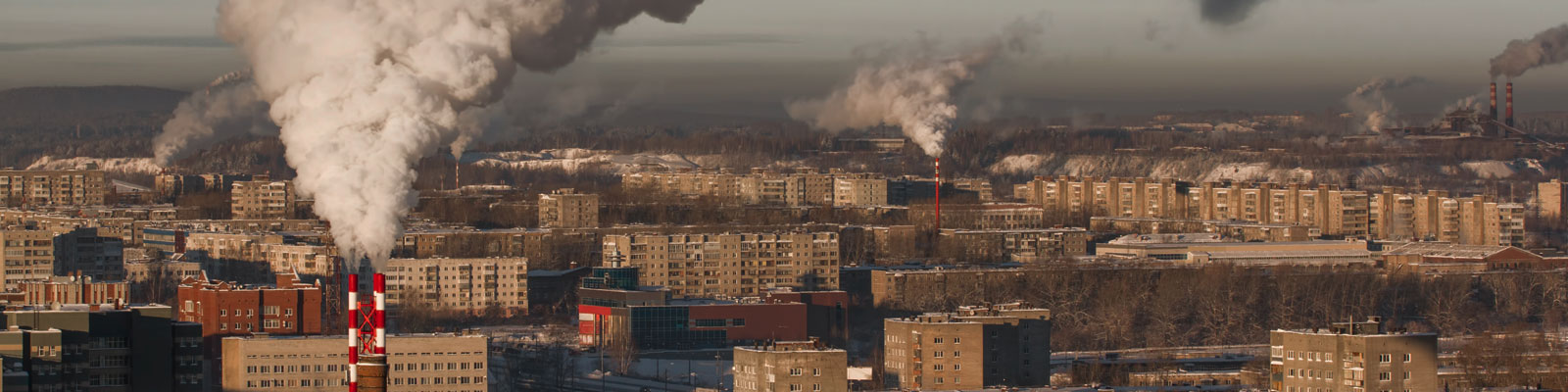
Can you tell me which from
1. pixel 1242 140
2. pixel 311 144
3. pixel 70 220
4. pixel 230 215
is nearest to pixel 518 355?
pixel 311 144

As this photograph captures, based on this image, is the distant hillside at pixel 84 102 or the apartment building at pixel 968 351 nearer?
the apartment building at pixel 968 351

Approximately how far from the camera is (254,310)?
37.2 m

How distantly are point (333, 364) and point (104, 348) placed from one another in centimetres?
463

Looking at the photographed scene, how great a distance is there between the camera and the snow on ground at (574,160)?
321ft

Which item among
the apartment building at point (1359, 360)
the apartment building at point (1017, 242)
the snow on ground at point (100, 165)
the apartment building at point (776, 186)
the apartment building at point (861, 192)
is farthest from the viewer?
the snow on ground at point (100, 165)

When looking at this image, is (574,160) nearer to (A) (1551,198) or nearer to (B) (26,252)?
(A) (1551,198)

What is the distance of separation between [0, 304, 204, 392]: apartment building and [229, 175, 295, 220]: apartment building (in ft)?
129

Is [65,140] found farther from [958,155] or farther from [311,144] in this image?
[311,144]

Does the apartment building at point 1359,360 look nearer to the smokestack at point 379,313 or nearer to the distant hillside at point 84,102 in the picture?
the smokestack at point 379,313

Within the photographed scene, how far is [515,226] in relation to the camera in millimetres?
68500

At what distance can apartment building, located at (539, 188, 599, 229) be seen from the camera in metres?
68.6

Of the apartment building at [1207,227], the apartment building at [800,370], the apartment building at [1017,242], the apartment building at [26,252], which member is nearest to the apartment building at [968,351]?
the apartment building at [800,370]

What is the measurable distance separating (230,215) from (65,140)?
117ft

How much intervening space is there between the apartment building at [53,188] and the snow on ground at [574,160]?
651 inches
